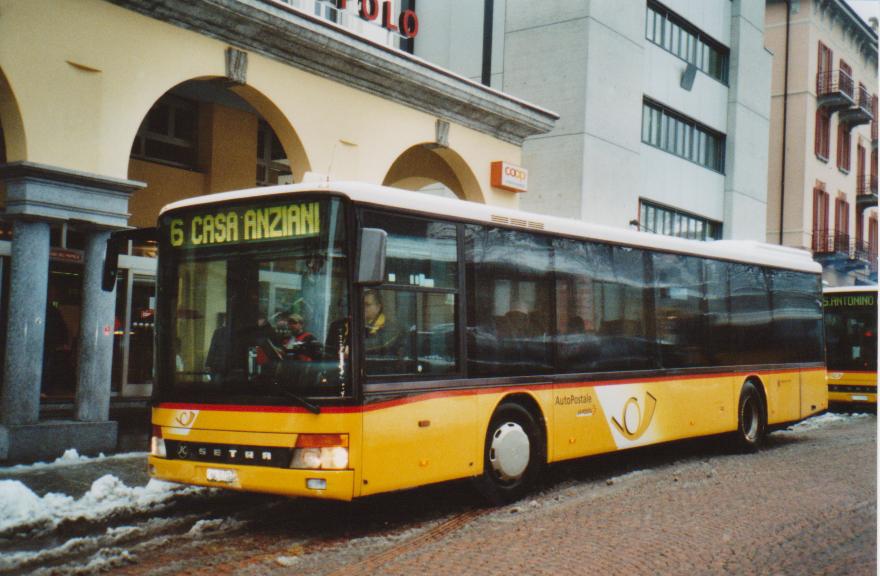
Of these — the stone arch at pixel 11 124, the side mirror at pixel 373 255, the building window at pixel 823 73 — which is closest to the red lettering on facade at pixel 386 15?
the stone arch at pixel 11 124

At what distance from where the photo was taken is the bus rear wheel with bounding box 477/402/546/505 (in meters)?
8.66

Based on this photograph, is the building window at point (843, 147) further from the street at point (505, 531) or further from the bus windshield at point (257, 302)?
the bus windshield at point (257, 302)

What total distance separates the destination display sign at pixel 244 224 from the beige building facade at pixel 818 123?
31.5 meters

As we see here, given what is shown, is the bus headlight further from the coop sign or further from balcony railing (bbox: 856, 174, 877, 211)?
balcony railing (bbox: 856, 174, 877, 211)

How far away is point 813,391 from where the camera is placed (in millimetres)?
14945

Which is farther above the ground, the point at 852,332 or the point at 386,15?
the point at 386,15

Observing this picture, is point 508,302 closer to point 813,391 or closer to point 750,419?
point 750,419

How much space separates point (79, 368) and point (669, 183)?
18613 millimetres

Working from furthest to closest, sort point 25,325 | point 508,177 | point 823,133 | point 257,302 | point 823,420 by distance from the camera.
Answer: point 823,133, point 823,420, point 508,177, point 25,325, point 257,302

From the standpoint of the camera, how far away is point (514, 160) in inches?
747

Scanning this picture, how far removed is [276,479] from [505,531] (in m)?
1.86

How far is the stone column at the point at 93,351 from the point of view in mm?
11414

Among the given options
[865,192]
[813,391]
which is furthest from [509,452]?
[865,192]

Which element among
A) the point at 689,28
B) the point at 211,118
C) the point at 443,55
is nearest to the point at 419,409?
the point at 211,118
